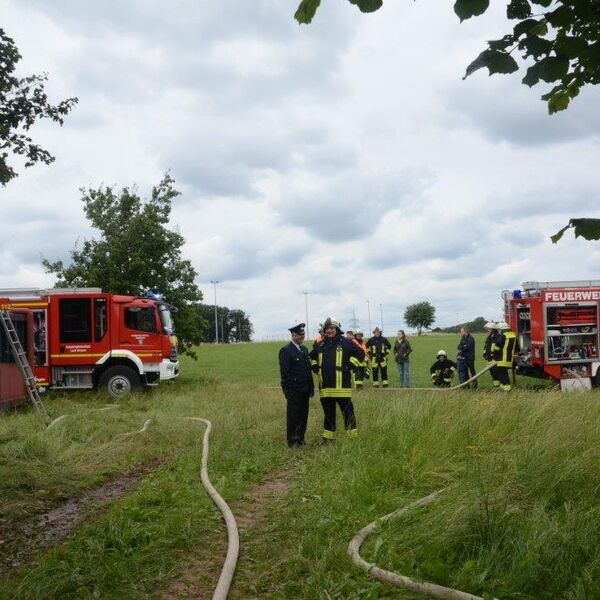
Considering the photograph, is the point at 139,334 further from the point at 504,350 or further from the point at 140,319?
the point at 504,350

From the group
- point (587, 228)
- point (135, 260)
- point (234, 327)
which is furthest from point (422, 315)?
point (587, 228)

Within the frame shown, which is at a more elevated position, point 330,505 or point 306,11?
point 306,11

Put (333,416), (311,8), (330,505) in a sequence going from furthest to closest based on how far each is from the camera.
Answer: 1. (333,416)
2. (330,505)
3. (311,8)

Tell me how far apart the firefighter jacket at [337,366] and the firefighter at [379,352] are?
8755 mm

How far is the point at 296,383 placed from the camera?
335 inches

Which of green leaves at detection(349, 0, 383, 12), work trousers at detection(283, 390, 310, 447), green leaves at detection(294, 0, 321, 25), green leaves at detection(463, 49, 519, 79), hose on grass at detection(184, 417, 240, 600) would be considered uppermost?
green leaves at detection(294, 0, 321, 25)

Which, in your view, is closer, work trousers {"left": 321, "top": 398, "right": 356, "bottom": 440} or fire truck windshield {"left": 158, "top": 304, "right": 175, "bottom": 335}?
work trousers {"left": 321, "top": 398, "right": 356, "bottom": 440}

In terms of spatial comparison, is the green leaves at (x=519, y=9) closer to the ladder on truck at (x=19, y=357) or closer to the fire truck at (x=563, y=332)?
the ladder on truck at (x=19, y=357)

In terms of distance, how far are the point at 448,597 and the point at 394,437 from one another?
3.73m

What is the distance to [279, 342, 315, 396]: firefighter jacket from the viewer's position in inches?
335

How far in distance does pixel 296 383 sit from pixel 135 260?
12.0 m

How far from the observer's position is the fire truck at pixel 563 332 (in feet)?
50.2

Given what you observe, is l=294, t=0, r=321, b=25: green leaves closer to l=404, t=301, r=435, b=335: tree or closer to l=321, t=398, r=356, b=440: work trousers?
l=321, t=398, r=356, b=440: work trousers

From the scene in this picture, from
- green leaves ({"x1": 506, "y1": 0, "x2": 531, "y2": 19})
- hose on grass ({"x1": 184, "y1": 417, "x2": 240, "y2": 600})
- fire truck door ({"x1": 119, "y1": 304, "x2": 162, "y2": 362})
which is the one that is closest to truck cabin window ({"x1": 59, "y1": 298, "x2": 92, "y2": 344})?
fire truck door ({"x1": 119, "y1": 304, "x2": 162, "y2": 362})
